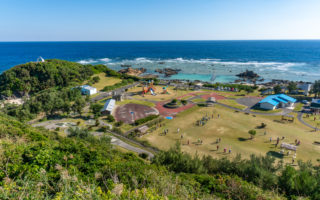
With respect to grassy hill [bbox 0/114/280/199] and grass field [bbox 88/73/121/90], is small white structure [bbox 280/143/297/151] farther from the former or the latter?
grass field [bbox 88/73/121/90]

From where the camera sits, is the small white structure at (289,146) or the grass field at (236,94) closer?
the small white structure at (289,146)

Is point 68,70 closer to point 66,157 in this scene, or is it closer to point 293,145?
point 66,157

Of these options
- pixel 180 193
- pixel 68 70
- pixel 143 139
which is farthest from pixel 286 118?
pixel 68 70

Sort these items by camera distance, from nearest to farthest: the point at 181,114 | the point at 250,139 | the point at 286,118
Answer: the point at 250,139
the point at 286,118
the point at 181,114

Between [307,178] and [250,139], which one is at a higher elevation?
[307,178]

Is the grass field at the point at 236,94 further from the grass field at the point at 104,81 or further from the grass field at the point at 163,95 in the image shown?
the grass field at the point at 104,81

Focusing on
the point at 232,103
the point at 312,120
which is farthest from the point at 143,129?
the point at 312,120

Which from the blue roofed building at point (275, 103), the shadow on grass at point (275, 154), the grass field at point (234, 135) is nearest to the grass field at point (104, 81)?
the grass field at point (234, 135)
